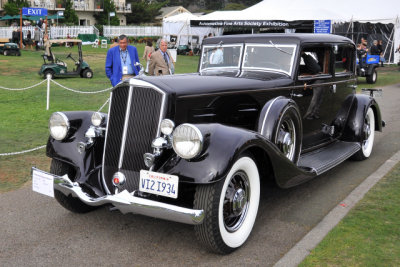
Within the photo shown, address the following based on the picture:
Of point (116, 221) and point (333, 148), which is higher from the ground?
point (333, 148)

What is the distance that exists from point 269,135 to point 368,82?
14591mm

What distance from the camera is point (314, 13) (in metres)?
21.7

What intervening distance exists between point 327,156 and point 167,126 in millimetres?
2609

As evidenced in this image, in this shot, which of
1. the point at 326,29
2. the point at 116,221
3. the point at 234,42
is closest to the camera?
the point at 116,221

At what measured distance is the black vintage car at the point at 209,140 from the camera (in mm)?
3398

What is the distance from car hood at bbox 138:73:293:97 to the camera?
12.9 feet

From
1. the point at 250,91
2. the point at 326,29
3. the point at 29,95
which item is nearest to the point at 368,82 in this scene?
the point at 326,29

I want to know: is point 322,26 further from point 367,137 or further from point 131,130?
point 131,130

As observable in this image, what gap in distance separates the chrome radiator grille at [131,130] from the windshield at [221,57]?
1.82 meters

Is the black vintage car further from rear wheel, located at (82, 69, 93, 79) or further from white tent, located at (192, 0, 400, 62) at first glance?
white tent, located at (192, 0, 400, 62)

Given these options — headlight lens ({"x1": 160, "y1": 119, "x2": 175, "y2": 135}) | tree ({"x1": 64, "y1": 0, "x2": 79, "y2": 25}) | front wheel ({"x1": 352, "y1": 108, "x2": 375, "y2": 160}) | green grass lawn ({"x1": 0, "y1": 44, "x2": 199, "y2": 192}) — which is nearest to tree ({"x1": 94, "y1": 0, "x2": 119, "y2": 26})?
tree ({"x1": 64, "y1": 0, "x2": 79, "y2": 25})

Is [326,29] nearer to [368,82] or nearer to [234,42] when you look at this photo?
[368,82]

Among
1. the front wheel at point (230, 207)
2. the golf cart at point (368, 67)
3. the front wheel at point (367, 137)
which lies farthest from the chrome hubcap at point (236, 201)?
the golf cart at point (368, 67)

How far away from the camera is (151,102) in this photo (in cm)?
380
